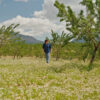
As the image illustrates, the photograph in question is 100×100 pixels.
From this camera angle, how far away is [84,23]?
18.2 meters

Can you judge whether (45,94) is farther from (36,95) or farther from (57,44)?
(57,44)

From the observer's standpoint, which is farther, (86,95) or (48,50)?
(48,50)

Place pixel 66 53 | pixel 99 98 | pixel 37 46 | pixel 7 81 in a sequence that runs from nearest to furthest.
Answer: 1. pixel 99 98
2. pixel 7 81
3. pixel 66 53
4. pixel 37 46

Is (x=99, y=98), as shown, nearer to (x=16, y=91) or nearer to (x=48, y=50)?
(x=16, y=91)

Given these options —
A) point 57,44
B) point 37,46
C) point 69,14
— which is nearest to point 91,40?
point 69,14

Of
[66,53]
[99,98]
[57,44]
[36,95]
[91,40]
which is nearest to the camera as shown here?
[36,95]

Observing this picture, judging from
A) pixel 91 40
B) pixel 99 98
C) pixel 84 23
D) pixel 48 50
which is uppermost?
pixel 84 23

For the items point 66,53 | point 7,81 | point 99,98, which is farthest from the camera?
point 66,53

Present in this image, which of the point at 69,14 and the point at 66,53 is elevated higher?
the point at 69,14

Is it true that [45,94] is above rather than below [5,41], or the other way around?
below

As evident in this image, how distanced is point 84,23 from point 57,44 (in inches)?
940

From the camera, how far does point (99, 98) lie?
828 centimetres

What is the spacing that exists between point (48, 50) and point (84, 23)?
5641 mm

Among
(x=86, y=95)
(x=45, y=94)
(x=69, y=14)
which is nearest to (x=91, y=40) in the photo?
(x=69, y=14)
